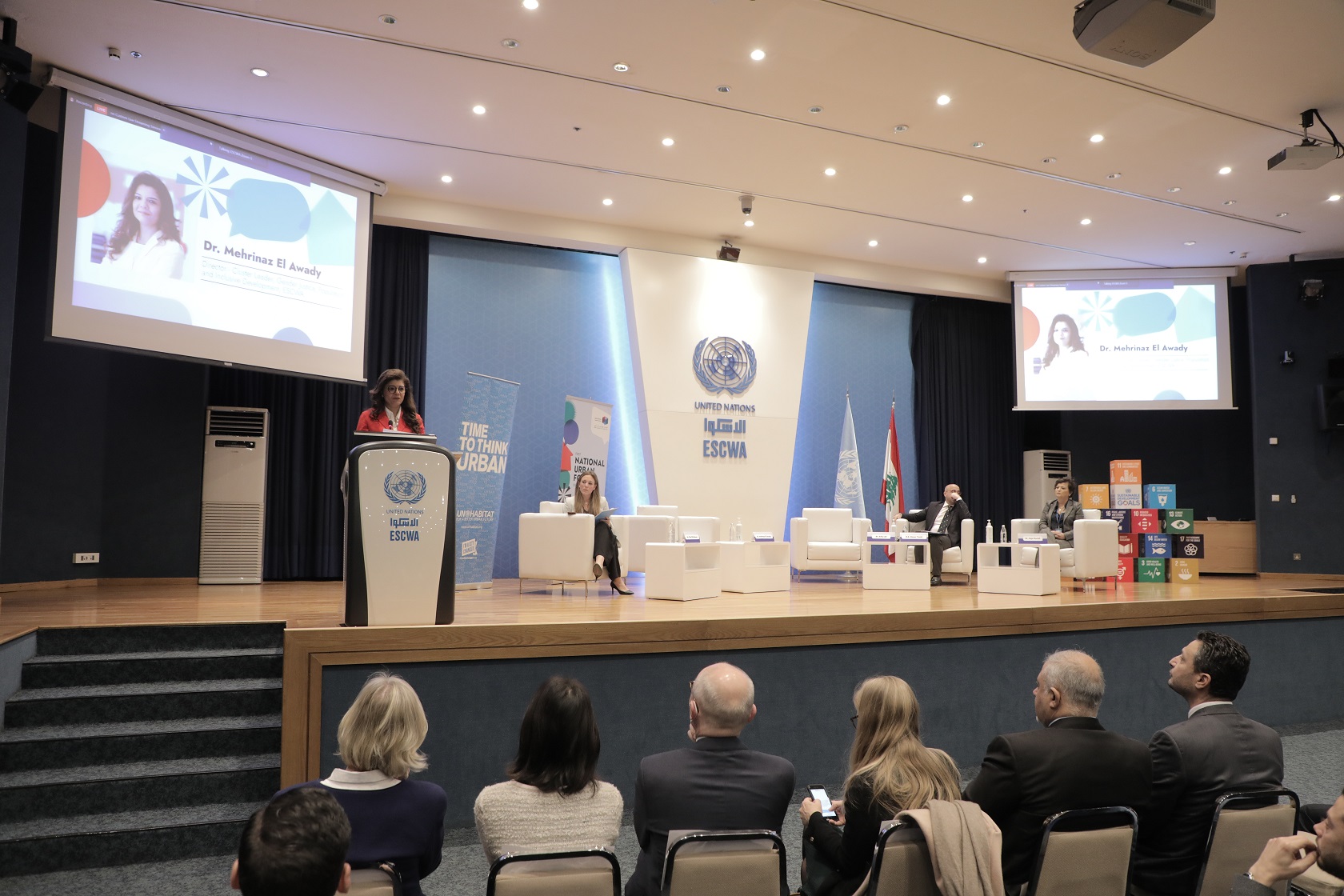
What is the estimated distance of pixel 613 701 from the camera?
4348mm

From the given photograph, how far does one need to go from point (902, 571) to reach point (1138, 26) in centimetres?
427

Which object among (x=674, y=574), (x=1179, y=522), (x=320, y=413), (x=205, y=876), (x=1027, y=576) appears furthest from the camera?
(x=1179, y=522)

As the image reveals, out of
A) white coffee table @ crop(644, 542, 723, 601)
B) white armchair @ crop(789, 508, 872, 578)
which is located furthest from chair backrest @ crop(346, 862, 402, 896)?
white armchair @ crop(789, 508, 872, 578)

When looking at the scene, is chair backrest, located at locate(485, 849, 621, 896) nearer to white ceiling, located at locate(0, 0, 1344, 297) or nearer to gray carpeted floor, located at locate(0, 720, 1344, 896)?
gray carpeted floor, located at locate(0, 720, 1344, 896)

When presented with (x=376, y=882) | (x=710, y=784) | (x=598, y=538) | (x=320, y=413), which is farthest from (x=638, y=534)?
(x=376, y=882)

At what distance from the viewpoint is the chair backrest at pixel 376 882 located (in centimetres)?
183

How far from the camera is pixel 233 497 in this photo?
7.35m

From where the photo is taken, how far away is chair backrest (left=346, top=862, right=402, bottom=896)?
183 centimetres

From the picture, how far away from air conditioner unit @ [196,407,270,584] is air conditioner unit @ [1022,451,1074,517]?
928 cm

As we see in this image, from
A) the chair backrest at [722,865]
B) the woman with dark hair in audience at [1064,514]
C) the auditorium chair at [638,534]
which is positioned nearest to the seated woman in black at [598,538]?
the auditorium chair at [638,534]

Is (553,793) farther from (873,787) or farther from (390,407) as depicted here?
(390,407)

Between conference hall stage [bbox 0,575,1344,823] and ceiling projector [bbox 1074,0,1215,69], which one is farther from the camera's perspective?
ceiling projector [bbox 1074,0,1215,69]

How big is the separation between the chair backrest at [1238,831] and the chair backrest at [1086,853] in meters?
0.29

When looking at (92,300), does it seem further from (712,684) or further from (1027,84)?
(1027,84)
